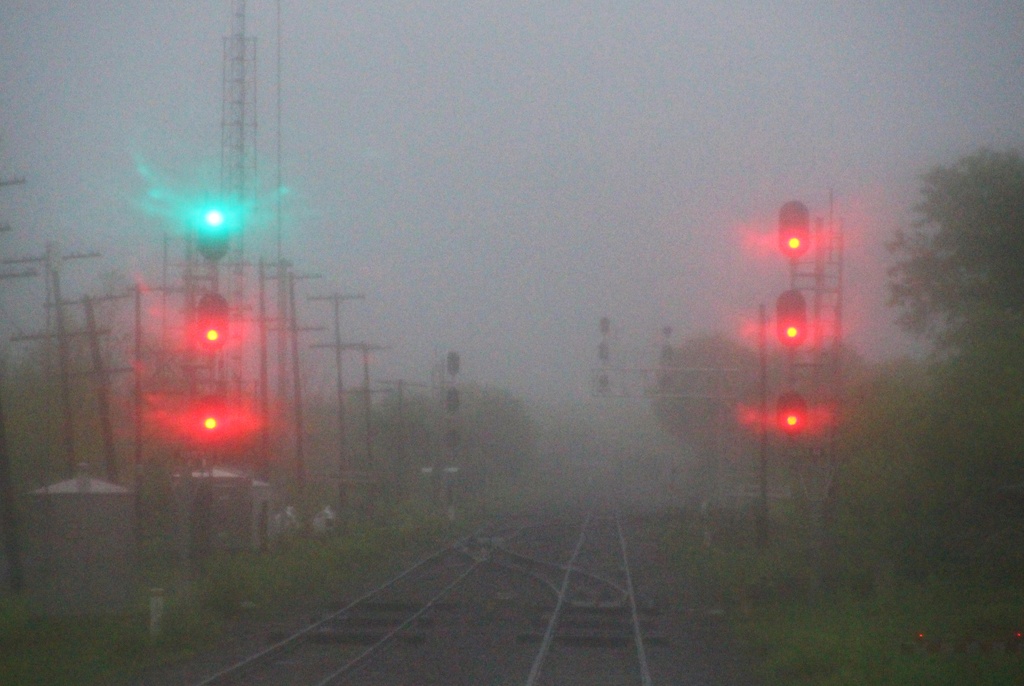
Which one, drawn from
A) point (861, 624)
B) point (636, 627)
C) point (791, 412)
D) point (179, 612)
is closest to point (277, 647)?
point (179, 612)

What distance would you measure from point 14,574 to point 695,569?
18949 mm

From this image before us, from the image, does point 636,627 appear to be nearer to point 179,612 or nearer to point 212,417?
point 179,612

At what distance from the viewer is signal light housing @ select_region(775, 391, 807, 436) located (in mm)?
18688

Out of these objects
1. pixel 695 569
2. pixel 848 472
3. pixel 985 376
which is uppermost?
pixel 985 376

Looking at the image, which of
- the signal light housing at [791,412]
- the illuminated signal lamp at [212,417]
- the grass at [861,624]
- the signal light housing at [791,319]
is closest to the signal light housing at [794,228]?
the signal light housing at [791,319]

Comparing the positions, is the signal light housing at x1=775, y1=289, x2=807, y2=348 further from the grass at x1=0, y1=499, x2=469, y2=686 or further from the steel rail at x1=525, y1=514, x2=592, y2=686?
the grass at x1=0, y1=499, x2=469, y2=686

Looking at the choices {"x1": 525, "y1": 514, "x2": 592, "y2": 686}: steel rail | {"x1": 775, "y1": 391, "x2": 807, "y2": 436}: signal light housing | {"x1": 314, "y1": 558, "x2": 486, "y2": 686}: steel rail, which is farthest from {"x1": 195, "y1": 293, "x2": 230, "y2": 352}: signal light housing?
{"x1": 775, "y1": 391, "x2": 807, "y2": 436}: signal light housing

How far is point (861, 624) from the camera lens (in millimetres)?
19922

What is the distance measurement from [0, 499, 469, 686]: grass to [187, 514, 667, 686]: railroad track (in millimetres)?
1545

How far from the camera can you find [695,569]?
3681 centimetres

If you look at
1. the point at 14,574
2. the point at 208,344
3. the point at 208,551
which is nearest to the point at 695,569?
the point at 208,551

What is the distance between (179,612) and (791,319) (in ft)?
40.0

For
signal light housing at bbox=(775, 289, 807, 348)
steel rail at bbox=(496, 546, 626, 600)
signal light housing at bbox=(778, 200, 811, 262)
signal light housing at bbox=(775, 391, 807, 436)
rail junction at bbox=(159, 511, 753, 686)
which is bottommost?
steel rail at bbox=(496, 546, 626, 600)

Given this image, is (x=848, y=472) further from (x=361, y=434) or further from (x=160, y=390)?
(x=361, y=434)
